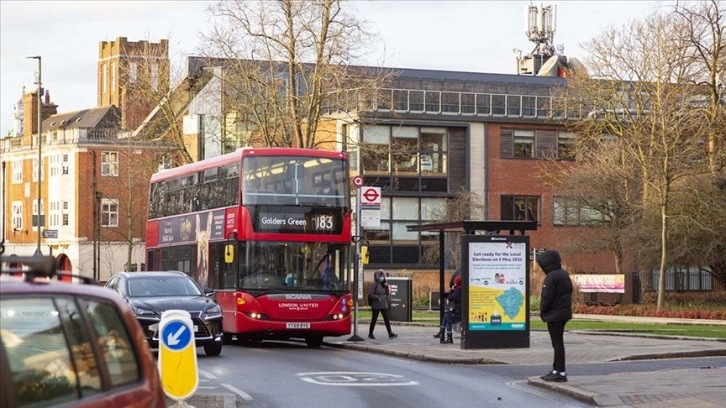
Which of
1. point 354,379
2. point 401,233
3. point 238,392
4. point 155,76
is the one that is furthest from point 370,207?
point 401,233

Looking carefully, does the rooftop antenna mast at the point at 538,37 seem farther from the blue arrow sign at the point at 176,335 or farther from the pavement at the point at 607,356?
the blue arrow sign at the point at 176,335

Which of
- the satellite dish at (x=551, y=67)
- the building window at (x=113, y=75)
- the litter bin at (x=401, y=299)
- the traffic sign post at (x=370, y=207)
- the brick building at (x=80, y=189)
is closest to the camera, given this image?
the traffic sign post at (x=370, y=207)

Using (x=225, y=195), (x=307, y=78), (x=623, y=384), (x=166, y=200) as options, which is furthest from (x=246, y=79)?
(x=623, y=384)

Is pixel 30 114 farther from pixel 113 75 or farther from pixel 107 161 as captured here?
pixel 107 161

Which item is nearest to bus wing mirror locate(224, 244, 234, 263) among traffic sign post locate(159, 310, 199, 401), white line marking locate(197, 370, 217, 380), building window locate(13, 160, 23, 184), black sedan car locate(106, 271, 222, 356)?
black sedan car locate(106, 271, 222, 356)

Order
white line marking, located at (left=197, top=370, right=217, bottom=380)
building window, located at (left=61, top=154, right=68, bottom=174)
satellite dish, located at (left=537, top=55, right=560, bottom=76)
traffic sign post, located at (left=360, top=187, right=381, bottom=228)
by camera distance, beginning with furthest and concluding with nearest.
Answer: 1. building window, located at (left=61, top=154, right=68, bottom=174)
2. satellite dish, located at (left=537, top=55, right=560, bottom=76)
3. traffic sign post, located at (left=360, top=187, right=381, bottom=228)
4. white line marking, located at (left=197, top=370, right=217, bottom=380)

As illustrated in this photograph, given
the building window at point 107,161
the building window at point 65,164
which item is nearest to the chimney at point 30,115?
the building window at point 65,164

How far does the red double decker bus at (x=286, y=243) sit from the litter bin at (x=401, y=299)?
1152 centimetres

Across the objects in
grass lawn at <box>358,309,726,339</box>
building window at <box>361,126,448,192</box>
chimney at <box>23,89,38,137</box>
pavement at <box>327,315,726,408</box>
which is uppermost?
chimney at <box>23,89,38,137</box>

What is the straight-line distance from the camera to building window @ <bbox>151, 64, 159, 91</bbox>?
189ft

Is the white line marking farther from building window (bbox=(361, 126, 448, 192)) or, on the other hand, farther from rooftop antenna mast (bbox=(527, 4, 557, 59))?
rooftop antenna mast (bbox=(527, 4, 557, 59))

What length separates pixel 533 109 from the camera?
7100 cm

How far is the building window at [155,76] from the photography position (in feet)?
189

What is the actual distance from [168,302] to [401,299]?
59.0 feet
